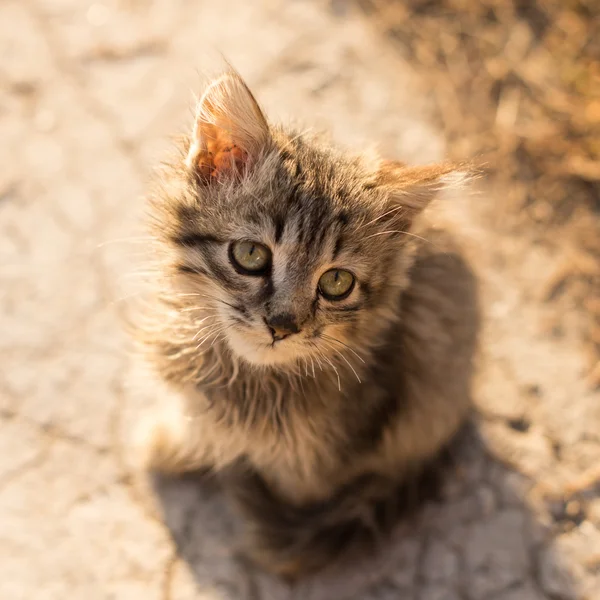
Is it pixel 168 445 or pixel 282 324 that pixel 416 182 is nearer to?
pixel 282 324

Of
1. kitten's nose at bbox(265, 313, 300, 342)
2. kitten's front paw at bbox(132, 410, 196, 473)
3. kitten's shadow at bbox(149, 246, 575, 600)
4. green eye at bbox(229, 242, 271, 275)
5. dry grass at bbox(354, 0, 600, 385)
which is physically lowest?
kitten's shadow at bbox(149, 246, 575, 600)

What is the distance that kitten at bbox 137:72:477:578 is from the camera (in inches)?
56.1

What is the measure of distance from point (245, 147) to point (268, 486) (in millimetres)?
937

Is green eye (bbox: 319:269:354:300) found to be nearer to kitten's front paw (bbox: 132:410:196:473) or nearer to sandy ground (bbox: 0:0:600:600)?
sandy ground (bbox: 0:0:600:600)

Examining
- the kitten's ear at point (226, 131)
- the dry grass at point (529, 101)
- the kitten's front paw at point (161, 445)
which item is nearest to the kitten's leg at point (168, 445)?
the kitten's front paw at point (161, 445)

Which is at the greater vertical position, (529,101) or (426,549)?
(529,101)

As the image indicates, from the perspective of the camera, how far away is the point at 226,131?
145cm

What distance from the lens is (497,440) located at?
216 cm

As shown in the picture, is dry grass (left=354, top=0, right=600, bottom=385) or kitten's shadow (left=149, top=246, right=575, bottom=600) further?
dry grass (left=354, top=0, right=600, bottom=385)

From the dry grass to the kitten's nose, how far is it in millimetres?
1334

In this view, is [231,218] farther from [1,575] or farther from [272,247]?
[1,575]

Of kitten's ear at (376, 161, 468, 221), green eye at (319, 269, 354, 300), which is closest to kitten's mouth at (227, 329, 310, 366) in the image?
green eye at (319, 269, 354, 300)

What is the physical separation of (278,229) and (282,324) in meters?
0.19

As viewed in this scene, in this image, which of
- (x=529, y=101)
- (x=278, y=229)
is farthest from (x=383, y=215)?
(x=529, y=101)
